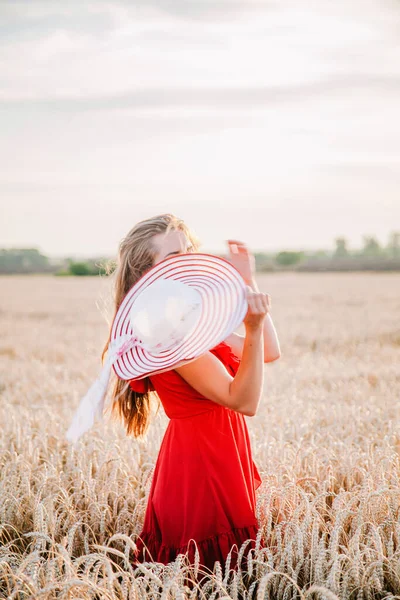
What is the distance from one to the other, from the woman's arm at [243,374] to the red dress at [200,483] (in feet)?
0.53

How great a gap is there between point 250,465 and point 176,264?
1024mm

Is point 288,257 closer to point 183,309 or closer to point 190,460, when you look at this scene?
point 190,460

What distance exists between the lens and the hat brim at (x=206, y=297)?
209 cm

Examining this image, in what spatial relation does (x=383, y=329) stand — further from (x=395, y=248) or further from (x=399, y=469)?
(x=395, y=248)

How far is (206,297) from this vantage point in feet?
7.02

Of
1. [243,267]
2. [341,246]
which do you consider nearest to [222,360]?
[243,267]

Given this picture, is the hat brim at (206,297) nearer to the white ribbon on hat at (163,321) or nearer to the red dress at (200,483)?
the white ribbon on hat at (163,321)

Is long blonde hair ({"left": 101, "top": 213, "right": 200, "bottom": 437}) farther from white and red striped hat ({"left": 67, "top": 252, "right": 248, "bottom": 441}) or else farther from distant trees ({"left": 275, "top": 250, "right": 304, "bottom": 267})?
distant trees ({"left": 275, "top": 250, "right": 304, "bottom": 267})

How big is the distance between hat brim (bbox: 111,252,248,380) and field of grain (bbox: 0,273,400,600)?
632 millimetres

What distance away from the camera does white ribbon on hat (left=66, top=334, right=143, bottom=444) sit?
2.14 meters

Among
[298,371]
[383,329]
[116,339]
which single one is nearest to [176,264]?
[116,339]

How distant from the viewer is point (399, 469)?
3207 mm

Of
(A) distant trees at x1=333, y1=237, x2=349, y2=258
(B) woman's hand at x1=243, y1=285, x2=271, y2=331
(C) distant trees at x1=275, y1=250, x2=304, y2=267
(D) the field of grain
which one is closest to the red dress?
(D) the field of grain

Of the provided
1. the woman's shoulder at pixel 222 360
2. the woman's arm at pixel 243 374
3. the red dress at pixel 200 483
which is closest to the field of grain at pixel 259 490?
the red dress at pixel 200 483
